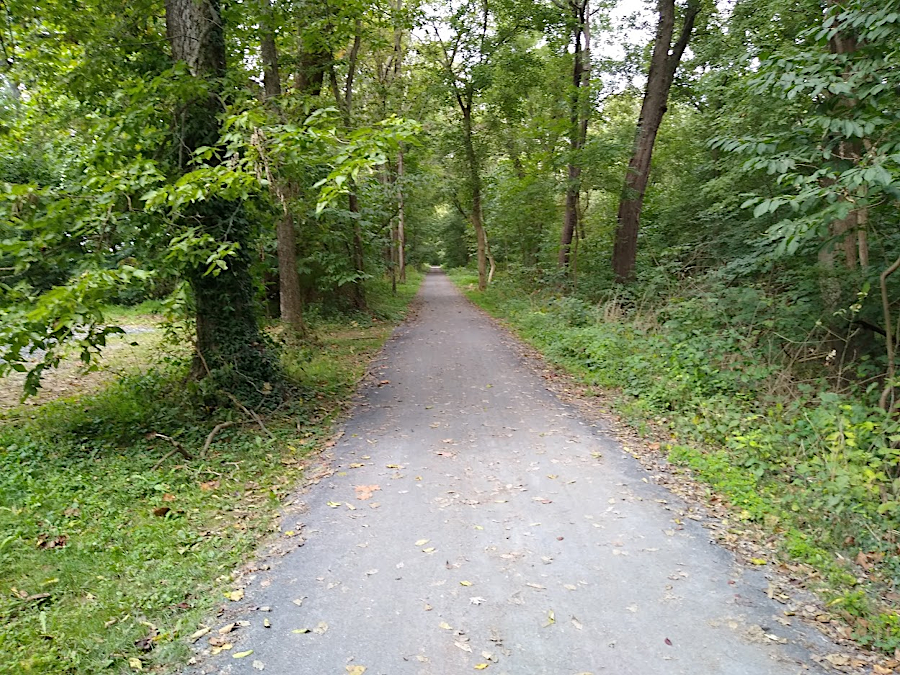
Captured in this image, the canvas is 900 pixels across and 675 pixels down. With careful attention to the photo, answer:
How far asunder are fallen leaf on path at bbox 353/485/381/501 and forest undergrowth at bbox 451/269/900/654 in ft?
10.7

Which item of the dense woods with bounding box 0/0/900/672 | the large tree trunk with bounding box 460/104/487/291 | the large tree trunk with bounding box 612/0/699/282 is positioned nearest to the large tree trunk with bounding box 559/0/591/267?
the large tree trunk with bounding box 612/0/699/282

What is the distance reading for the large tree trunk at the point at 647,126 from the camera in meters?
11.7

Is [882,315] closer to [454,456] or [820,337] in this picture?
[820,337]

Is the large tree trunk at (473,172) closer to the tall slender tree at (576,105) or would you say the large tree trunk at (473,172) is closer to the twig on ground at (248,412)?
the tall slender tree at (576,105)

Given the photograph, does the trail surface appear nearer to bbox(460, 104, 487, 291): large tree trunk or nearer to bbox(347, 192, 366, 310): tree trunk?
bbox(347, 192, 366, 310): tree trunk

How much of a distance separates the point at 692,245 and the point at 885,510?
497 inches

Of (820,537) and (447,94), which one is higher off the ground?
(447,94)

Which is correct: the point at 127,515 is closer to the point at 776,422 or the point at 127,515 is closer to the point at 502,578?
the point at 502,578

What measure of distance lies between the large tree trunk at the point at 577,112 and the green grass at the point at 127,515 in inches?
443

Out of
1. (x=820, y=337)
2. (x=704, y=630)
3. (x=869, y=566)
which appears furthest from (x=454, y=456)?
(x=820, y=337)

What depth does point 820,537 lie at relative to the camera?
396 centimetres

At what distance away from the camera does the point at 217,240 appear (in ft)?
21.4

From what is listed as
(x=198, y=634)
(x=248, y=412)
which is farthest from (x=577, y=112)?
(x=198, y=634)

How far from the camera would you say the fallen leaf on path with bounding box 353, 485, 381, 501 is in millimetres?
4926
